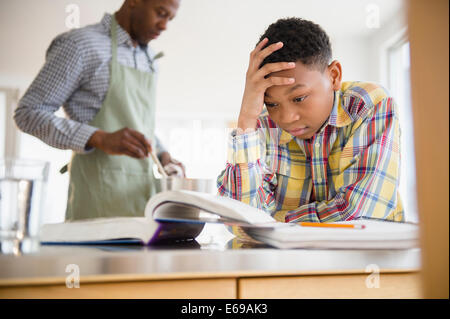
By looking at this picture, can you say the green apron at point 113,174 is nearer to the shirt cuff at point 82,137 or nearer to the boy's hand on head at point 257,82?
the shirt cuff at point 82,137

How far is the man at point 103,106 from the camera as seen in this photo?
4.31 feet

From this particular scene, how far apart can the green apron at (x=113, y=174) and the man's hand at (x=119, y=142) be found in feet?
0.41

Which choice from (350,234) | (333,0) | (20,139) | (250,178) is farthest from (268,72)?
(20,139)

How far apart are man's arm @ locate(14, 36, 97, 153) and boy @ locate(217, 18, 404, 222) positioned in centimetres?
56

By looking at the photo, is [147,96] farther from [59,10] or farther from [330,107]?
[59,10]

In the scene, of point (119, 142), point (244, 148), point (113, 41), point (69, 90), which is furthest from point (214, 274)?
point (113, 41)

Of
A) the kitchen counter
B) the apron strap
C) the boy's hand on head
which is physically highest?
the apron strap

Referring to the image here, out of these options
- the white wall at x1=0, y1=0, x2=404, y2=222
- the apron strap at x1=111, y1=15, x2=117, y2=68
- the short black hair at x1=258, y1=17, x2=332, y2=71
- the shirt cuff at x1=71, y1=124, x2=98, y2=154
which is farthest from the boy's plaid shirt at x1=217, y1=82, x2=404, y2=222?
the white wall at x1=0, y1=0, x2=404, y2=222

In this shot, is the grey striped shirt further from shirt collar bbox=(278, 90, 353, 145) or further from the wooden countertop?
the wooden countertop

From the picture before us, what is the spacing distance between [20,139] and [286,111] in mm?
4923

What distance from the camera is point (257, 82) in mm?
923

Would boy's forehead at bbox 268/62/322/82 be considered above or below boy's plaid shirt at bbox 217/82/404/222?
above

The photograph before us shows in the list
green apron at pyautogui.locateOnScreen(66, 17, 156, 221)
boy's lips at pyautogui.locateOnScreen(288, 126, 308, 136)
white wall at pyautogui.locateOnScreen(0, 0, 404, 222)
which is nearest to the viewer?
boy's lips at pyautogui.locateOnScreen(288, 126, 308, 136)

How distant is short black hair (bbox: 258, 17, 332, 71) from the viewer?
3.17ft
